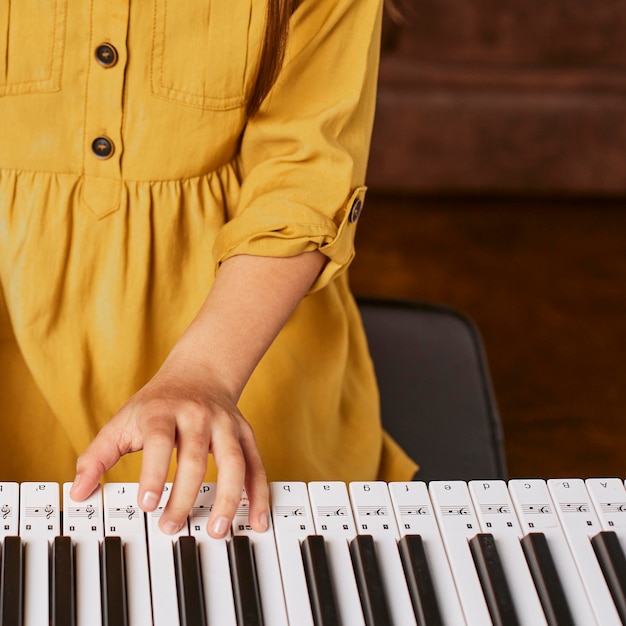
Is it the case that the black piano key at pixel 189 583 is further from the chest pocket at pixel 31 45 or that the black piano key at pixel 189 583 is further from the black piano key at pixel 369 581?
the chest pocket at pixel 31 45

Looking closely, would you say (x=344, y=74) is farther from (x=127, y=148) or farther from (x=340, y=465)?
(x=340, y=465)

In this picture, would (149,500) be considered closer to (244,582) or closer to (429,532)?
(244,582)

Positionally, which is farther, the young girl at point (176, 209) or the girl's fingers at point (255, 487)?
the young girl at point (176, 209)

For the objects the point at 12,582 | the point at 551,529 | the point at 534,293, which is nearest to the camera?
the point at 12,582

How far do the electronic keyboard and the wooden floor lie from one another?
4.01 ft

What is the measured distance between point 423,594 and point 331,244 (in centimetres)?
35

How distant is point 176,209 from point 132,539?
15.1 inches

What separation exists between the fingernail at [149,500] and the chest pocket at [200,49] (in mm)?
395

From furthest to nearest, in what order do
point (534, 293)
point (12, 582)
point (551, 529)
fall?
point (534, 293), point (551, 529), point (12, 582)

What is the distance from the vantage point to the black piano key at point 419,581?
642 millimetres

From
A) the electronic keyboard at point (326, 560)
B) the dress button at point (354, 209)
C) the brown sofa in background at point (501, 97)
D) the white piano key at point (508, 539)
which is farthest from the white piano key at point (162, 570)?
the brown sofa in background at point (501, 97)

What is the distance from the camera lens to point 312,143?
2.97 feet

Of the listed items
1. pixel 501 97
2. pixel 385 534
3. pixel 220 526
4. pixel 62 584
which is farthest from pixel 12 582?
pixel 501 97

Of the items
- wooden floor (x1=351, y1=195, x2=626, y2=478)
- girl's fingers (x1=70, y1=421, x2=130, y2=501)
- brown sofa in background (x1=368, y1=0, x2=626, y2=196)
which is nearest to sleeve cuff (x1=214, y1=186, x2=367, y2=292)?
girl's fingers (x1=70, y1=421, x2=130, y2=501)
